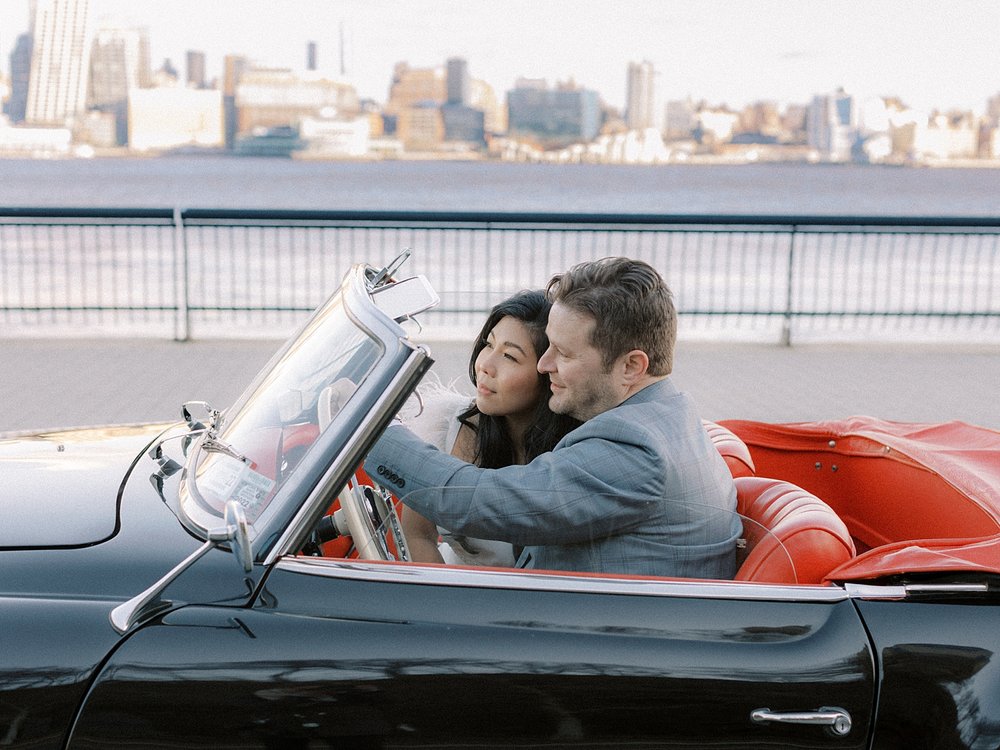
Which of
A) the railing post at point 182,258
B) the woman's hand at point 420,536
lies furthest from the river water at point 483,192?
the woman's hand at point 420,536

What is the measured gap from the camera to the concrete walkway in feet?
24.3

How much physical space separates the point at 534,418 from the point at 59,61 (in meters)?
89.9

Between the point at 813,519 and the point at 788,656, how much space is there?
1.42 ft

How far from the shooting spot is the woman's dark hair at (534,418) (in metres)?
2.86

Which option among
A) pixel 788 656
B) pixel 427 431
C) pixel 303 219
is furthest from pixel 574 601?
pixel 303 219

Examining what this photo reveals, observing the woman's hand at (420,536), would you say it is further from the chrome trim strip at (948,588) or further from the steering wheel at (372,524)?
the chrome trim strip at (948,588)

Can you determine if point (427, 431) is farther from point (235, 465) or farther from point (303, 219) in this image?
point (303, 219)

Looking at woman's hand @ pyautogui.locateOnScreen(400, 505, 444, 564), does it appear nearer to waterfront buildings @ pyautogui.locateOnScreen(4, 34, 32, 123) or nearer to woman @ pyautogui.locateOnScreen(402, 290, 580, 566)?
woman @ pyautogui.locateOnScreen(402, 290, 580, 566)

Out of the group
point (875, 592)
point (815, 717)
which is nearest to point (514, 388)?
point (875, 592)

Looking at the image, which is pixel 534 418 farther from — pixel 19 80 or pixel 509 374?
pixel 19 80

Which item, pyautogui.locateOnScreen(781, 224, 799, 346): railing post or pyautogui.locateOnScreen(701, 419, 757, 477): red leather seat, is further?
pyautogui.locateOnScreen(781, 224, 799, 346): railing post

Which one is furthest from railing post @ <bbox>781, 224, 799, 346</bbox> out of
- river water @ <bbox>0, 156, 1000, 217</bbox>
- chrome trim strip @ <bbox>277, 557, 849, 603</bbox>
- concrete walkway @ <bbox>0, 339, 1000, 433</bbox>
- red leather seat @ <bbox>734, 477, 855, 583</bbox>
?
river water @ <bbox>0, 156, 1000, 217</bbox>

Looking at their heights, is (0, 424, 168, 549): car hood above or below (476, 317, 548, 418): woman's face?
below

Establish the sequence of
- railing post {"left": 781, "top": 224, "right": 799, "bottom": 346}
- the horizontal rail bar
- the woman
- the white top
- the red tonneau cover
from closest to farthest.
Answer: the red tonneau cover, the woman, the white top, the horizontal rail bar, railing post {"left": 781, "top": 224, "right": 799, "bottom": 346}
